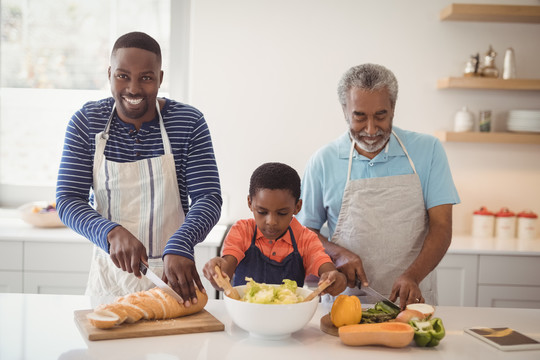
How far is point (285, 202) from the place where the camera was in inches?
59.7

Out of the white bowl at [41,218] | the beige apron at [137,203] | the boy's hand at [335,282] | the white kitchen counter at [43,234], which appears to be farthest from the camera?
the white bowl at [41,218]

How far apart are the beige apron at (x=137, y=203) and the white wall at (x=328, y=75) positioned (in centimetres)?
151

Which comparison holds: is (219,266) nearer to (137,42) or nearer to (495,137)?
(137,42)

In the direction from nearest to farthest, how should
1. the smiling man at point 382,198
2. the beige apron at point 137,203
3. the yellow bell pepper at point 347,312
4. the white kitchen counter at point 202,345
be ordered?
the white kitchen counter at point 202,345 → the yellow bell pepper at point 347,312 → the beige apron at point 137,203 → the smiling man at point 382,198

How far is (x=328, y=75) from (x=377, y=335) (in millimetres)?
2152

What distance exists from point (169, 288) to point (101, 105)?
0.62 metres

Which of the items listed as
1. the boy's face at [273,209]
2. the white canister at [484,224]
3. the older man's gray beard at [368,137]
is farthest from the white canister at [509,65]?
the boy's face at [273,209]

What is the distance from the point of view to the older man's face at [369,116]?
5.53ft

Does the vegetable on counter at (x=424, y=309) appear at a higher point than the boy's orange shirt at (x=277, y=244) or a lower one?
lower

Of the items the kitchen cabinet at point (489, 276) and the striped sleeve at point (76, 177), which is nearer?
the striped sleeve at point (76, 177)

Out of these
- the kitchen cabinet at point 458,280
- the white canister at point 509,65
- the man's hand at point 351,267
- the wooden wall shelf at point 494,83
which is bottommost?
the kitchen cabinet at point 458,280

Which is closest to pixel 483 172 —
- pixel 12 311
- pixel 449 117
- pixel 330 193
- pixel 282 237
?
pixel 449 117

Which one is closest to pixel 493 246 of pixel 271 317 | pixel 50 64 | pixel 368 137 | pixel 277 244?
pixel 368 137

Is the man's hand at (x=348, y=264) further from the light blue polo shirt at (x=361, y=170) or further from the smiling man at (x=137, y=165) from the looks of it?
the smiling man at (x=137, y=165)
